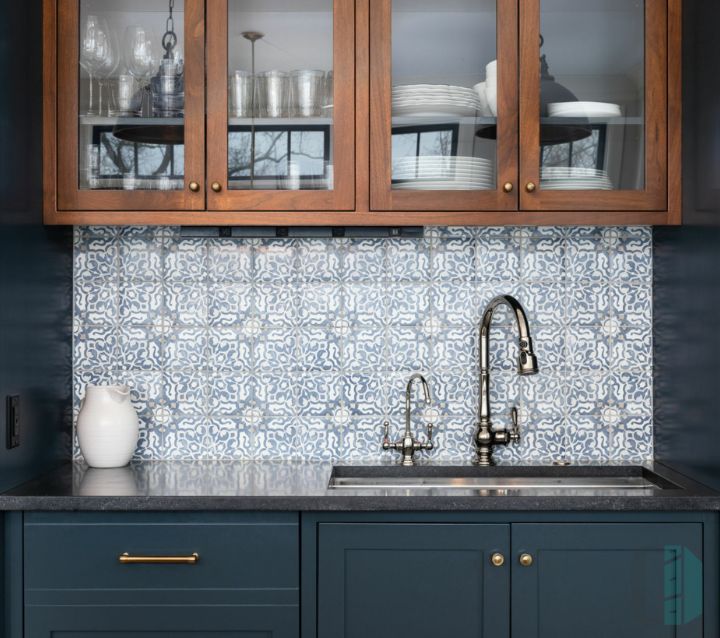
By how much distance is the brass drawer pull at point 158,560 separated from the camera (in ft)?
5.93

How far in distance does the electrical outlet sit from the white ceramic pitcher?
24 centimetres

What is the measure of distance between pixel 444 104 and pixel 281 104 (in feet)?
1.41

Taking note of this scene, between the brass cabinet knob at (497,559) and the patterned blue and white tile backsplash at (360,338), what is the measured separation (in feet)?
1.78

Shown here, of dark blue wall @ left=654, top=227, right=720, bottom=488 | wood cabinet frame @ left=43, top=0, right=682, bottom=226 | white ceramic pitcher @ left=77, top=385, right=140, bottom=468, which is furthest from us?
white ceramic pitcher @ left=77, top=385, right=140, bottom=468

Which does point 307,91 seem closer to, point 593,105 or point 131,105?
point 131,105

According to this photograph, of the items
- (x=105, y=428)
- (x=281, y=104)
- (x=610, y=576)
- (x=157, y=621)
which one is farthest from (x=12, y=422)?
(x=610, y=576)

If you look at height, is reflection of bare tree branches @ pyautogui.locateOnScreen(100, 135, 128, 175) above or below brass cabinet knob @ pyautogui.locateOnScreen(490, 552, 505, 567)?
above

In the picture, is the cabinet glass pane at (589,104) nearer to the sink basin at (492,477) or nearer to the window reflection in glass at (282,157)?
the window reflection in glass at (282,157)

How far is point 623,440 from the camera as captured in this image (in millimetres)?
2346

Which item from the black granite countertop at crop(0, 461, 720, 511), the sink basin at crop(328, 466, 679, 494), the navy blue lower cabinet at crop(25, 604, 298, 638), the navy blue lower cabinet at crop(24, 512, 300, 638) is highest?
the black granite countertop at crop(0, 461, 720, 511)

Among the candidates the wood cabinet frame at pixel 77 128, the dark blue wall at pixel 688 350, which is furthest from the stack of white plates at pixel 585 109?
the wood cabinet frame at pixel 77 128

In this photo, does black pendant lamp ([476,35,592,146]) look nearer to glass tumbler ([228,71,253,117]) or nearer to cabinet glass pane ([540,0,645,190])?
cabinet glass pane ([540,0,645,190])

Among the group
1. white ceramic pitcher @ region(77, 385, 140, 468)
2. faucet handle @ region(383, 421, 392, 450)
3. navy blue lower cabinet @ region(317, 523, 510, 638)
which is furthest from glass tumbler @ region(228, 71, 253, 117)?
navy blue lower cabinet @ region(317, 523, 510, 638)

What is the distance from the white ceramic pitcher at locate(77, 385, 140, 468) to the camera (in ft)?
7.13
